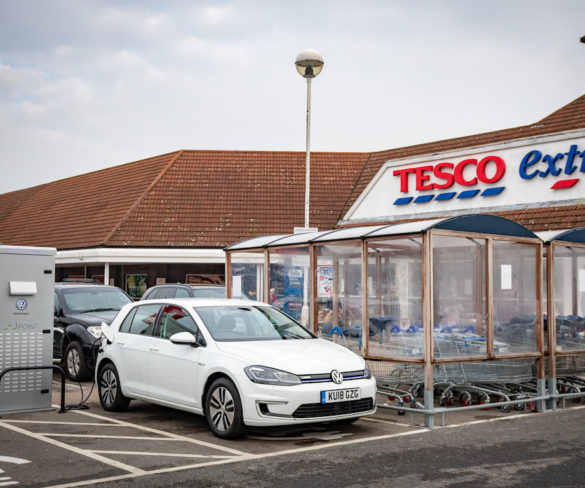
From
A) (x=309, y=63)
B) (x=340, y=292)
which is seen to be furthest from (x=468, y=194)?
(x=340, y=292)

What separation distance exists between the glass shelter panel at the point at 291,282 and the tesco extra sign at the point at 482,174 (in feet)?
28.7

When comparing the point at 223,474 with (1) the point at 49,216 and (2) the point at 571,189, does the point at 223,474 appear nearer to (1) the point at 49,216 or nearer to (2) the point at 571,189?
(2) the point at 571,189

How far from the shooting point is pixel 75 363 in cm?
1423

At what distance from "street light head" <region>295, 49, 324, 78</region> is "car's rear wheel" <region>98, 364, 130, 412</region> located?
9.95 m

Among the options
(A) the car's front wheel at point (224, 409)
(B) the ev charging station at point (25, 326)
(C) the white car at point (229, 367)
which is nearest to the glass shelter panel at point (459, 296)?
(C) the white car at point (229, 367)

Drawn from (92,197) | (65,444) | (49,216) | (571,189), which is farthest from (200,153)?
(65,444)

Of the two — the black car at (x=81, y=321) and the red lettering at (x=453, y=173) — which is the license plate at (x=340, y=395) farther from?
the red lettering at (x=453, y=173)

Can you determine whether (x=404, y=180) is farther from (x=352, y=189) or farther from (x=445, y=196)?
(x=352, y=189)

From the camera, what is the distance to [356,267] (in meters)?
11.7

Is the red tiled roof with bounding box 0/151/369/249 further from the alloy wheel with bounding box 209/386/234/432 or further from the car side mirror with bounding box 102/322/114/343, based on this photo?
the alloy wheel with bounding box 209/386/234/432

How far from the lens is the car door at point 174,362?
29.9ft

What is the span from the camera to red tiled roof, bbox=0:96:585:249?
97.6ft

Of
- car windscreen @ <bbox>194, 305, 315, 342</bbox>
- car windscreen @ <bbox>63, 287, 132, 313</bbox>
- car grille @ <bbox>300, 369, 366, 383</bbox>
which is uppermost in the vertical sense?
car windscreen @ <bbox>63, 287, 132, 313</bbox>

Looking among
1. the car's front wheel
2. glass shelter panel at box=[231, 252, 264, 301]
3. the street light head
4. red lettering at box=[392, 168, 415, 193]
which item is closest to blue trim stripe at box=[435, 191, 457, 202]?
red lettering at box=[392, 168, 415, 193]
